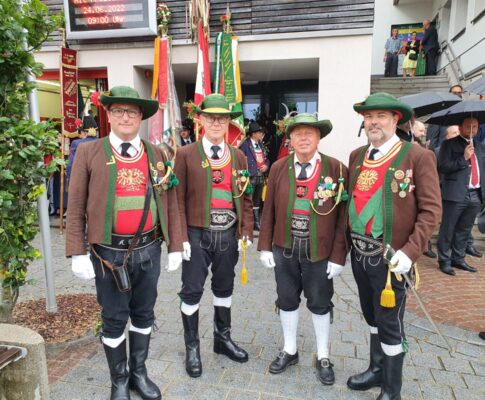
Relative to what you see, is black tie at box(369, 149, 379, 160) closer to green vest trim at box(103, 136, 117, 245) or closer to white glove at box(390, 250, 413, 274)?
white glove at box(390, 250, 413, 274)

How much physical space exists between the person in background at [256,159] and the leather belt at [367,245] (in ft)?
15.6

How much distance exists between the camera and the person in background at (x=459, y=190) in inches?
208

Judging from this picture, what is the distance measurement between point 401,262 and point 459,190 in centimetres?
376

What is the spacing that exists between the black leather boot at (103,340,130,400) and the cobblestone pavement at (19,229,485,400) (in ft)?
0.72

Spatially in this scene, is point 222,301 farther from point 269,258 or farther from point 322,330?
point 322,330

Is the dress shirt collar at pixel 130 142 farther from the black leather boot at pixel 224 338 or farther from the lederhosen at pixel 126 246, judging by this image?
the black leather boot at pixel 224 338

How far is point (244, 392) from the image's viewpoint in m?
2.84

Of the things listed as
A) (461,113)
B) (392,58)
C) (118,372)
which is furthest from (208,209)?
(392,58)

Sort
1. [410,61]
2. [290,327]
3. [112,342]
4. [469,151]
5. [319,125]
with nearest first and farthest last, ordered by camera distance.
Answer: [112,342] → [319,125] → [290,327] → [469,151] → [410,61]

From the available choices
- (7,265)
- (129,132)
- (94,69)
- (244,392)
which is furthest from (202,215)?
(94,69)

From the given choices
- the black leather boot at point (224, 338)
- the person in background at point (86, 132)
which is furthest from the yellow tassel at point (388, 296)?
the person in background at point (86, 132)

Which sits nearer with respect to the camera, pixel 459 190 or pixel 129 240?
pixel 129 240

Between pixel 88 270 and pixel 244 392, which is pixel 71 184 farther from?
pixel 244 392

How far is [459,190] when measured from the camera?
5.43 meters
